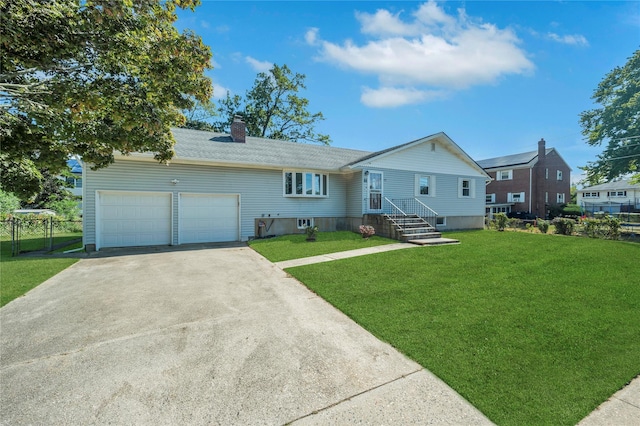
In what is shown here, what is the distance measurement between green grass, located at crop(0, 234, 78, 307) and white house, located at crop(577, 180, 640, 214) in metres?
49.2

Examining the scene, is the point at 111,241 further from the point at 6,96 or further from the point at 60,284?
the point at 6,96

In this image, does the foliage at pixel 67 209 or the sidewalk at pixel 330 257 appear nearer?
the sidewalk at pixel 330 257

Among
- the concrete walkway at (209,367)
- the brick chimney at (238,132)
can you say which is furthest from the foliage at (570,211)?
the concrete walkway at (209,367)

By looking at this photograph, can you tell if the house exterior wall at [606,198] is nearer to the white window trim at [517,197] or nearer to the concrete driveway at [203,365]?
the white window trim at [517,197]

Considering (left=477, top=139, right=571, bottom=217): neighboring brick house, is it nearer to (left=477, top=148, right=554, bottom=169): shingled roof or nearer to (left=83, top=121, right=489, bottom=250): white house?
(left=477, top=148, right=554, bottom=169): shingled roof

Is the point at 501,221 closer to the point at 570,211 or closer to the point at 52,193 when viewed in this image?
the point at 570,211

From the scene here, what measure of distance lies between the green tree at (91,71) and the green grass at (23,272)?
109 inches

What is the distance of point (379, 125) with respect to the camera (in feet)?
58.7

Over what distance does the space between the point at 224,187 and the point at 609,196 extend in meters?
54.6

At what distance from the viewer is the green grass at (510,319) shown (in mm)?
2641

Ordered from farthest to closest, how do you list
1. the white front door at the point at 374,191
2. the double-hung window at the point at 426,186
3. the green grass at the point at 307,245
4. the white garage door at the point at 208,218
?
the double-hung window at the point at 426,186 → the white front door at the point at 374,191 → the white garage door at the point at 208,218 → the green grass at the point at 307,245

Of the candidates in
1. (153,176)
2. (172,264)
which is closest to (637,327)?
(172,264)

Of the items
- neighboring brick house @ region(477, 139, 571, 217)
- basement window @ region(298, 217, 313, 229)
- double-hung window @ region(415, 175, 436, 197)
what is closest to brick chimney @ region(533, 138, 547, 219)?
neighboring brick house @ region(477, 139, 571, 217)

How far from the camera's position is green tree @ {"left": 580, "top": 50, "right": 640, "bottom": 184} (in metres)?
19.5
